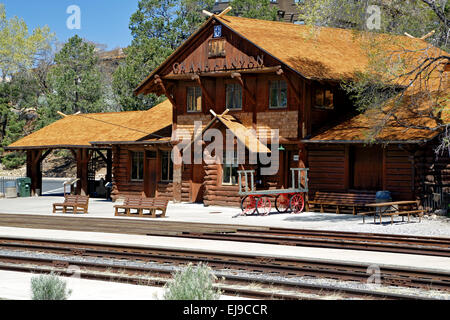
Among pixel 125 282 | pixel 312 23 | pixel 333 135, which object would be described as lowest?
pixel 125 282

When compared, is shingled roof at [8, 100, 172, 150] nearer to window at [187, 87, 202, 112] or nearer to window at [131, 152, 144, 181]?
window at [131, 152, 144, 181]

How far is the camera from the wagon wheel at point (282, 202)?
28767 mm

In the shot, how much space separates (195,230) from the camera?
66.6ft

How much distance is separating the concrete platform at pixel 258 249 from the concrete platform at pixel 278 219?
199 inches

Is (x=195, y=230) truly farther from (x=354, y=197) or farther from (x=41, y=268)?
(x=354, y=197)

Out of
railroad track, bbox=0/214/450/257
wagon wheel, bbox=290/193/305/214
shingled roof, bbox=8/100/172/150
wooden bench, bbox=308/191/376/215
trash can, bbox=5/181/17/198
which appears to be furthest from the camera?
trash can, bbox=5/181/17/198

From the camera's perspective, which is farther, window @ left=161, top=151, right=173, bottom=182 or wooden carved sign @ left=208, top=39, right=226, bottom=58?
window @ left=161, top=151, right=173, bottom=182

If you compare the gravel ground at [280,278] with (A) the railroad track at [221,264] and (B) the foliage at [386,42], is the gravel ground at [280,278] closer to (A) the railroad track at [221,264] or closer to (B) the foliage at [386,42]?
(A) the railroad track at [221,264]

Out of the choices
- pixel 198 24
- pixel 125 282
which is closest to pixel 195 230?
pixel 125 282

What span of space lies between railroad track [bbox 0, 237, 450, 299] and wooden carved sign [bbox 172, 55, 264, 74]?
1527 cm

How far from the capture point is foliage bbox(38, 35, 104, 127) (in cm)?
6419

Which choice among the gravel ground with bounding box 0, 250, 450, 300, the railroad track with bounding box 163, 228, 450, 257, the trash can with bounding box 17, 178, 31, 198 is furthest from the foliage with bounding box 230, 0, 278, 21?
the gravel ground with bounding box 0, 250, 450, 300
